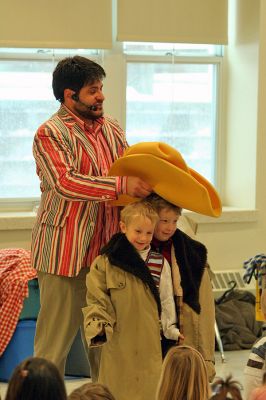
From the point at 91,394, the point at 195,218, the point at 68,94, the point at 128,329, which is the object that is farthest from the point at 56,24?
the point at 91,394

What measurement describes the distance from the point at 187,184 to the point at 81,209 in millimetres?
487

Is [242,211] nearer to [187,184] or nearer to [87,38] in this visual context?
[87,38]

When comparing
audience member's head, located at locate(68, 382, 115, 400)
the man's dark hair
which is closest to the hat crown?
the man's dark hair

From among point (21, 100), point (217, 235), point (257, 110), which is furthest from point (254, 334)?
point (21, 100)

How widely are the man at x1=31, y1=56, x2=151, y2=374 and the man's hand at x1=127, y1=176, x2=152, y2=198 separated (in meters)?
0.16

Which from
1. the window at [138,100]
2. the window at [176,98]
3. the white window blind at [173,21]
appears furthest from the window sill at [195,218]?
the white window blind at [173,21]

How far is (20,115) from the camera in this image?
563cm

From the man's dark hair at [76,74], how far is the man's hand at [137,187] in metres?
0.45

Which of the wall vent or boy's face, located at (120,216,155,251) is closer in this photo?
boy's face, located at (120,216,155,251)

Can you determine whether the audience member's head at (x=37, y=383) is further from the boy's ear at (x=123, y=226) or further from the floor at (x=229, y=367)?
the floor at (x=229, y=367)

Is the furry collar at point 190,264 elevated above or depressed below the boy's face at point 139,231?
below

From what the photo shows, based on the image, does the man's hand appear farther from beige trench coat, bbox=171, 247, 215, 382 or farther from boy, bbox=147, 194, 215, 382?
beige trench coat, bbox=171, 247, 215, 382

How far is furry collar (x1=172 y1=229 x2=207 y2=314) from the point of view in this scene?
3139 mm

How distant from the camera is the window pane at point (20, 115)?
5605 mm
